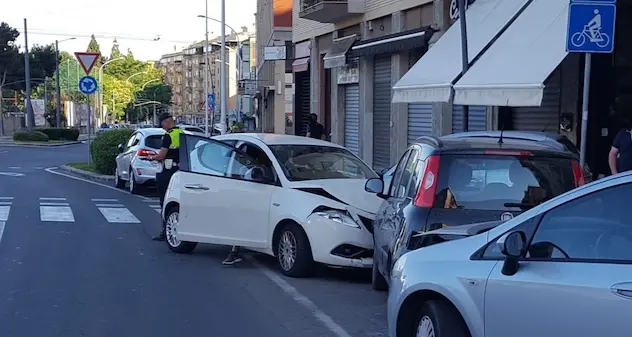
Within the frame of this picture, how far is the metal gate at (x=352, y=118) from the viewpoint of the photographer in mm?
23953

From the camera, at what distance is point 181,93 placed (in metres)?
177

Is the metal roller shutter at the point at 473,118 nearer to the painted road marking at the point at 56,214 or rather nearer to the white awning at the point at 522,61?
the white awning at the point at 522,61

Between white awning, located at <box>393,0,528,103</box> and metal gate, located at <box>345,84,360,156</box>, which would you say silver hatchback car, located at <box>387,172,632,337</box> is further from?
metal gate, located at <box>345,84,360,156</box>

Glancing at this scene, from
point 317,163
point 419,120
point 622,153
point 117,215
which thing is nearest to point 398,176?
point 317,163

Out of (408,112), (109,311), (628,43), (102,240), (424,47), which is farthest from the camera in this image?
(408,112)

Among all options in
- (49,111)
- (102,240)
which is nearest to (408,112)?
(102,240)

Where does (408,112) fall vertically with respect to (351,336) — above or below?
above

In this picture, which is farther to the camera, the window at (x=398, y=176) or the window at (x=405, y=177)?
the window at (x=398, y=176)

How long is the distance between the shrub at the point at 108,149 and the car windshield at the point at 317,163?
1448 cm

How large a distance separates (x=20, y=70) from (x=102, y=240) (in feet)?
191

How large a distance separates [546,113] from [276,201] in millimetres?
6481

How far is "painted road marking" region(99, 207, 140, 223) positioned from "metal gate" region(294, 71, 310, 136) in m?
14.2

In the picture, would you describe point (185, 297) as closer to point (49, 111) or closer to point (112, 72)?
point (49, 111)

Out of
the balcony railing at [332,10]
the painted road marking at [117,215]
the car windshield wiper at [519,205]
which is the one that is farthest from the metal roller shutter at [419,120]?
the car windshield wiper at [519,205]
